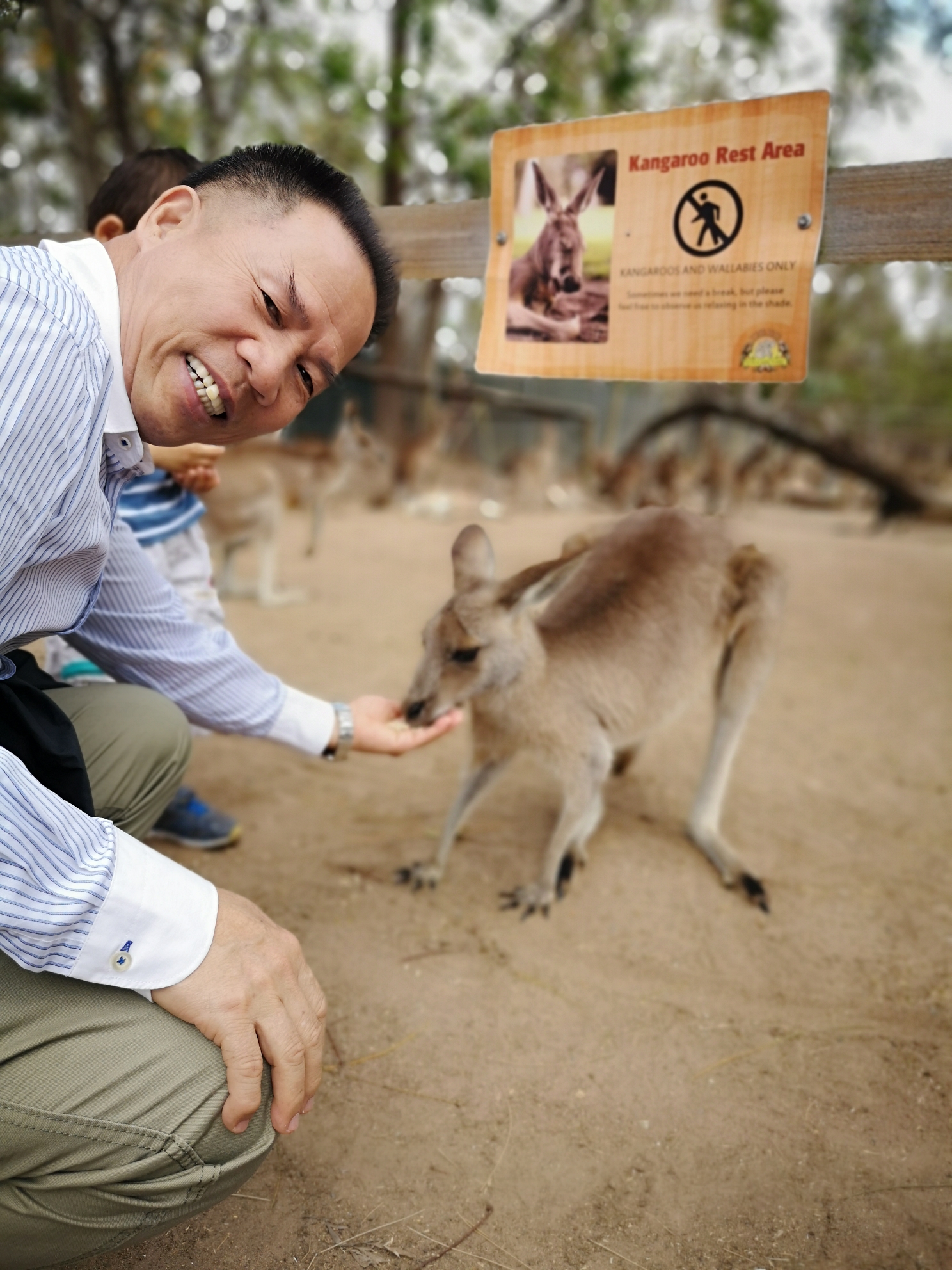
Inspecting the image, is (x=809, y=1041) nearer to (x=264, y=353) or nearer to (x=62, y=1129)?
(x=62, y=1129)

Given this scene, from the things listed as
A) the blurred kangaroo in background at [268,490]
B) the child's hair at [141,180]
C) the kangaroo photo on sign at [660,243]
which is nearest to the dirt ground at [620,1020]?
the kangaroo photo on sign at [660,243]

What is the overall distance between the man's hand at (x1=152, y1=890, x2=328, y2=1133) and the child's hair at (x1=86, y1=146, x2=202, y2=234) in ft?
5.92

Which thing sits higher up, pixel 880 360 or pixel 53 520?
pixel 880 360

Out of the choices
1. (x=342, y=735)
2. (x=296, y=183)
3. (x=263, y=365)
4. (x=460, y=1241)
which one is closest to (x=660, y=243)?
A: (x=296, y=183)

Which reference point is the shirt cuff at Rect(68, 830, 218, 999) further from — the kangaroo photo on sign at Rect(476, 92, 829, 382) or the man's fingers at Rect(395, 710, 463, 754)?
the kangaroo photo on sign at Rect(476, 92, 829, 382)

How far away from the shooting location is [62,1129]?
1040 millimetres

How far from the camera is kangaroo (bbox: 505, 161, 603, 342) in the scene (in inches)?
68.9

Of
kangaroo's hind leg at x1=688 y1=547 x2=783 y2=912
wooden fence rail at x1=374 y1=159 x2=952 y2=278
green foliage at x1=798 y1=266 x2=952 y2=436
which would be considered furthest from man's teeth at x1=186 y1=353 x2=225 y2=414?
green foliage at x1=798 y1=266 x2=952 y2=436

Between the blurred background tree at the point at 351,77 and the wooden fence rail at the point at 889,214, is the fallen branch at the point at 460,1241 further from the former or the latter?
the blurred background tree at the point at 351,77

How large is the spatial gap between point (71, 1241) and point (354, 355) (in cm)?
124

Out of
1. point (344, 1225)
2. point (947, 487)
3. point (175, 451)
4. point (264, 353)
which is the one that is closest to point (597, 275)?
point (264, 353)

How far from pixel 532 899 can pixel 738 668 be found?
2.89 feet

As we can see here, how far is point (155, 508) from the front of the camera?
2.24 m

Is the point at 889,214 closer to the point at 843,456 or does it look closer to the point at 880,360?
the point at 843,456
